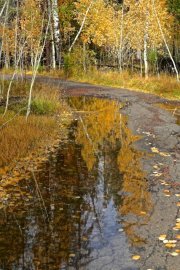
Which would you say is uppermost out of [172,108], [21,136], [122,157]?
[21,136]

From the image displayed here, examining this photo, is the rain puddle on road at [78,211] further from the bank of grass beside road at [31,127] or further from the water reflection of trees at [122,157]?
the bank of grass beside road at [31,127]

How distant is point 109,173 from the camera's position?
30.8 ft

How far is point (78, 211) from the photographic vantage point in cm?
720

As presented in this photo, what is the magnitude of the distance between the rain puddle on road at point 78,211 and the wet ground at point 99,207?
0.01m

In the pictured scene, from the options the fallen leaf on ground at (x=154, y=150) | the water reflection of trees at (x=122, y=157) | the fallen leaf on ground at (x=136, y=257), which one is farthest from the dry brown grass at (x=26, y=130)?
the fallen leaf on ground at (x=136, y=257)

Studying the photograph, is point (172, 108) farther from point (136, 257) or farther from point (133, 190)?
point (136, 257)

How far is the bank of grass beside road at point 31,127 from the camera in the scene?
9.84m

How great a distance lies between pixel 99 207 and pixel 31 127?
4948 millimetres

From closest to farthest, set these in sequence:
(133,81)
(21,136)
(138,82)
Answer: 1. (21,136)
2. (138,82)
3. (133,81)

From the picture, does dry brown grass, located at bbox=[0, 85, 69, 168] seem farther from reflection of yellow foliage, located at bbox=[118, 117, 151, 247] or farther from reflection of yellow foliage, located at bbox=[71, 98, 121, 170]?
reflection of yellow foliage, located at bbox=[118, 117, 151, 247]

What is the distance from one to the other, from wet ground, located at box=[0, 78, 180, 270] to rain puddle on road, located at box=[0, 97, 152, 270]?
0.5 inches

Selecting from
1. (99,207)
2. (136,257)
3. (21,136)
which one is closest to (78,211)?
(99,207)

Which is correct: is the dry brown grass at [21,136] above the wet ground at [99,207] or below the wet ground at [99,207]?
above

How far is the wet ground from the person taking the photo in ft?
18.4
